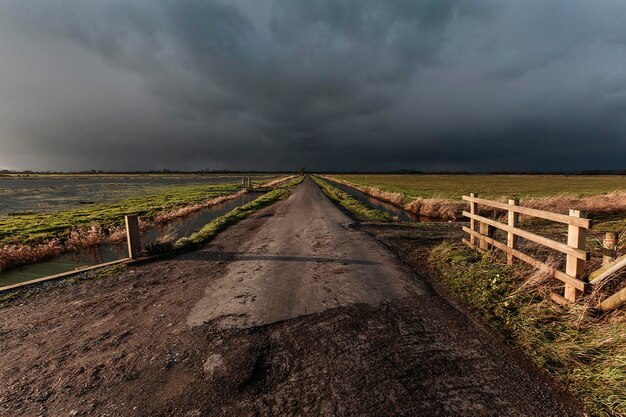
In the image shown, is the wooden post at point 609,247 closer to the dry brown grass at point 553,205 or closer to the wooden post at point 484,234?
the wooden post at point 484,234

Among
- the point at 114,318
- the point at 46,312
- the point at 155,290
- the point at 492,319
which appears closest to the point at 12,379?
the point at 114,318

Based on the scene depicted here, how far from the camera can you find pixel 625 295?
4297 mm

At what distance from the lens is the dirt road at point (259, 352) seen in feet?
10.9

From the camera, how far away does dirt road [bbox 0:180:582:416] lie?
333 centimetres

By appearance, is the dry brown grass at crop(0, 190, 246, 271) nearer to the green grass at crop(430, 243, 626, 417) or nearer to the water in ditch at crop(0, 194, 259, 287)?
the water in ditch at crop(0, 194, 259, 287)

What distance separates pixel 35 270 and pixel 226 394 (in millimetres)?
11195

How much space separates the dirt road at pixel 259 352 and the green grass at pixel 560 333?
310 mm

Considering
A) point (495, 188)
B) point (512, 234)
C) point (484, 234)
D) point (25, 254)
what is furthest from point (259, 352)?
point (495, 188)

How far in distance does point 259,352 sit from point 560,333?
4.73 metres

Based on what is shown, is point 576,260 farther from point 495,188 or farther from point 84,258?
point 495,188

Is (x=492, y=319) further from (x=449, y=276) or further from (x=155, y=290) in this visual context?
(x=155, y=290)

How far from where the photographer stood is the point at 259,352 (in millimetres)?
4258

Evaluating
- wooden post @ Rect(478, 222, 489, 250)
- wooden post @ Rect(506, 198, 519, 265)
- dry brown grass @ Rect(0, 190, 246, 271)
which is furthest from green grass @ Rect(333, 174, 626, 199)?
dry brown grass @ Rect(0, 190, 246, 271)

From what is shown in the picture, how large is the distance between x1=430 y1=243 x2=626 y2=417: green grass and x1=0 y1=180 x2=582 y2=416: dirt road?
Result: 310 mm
